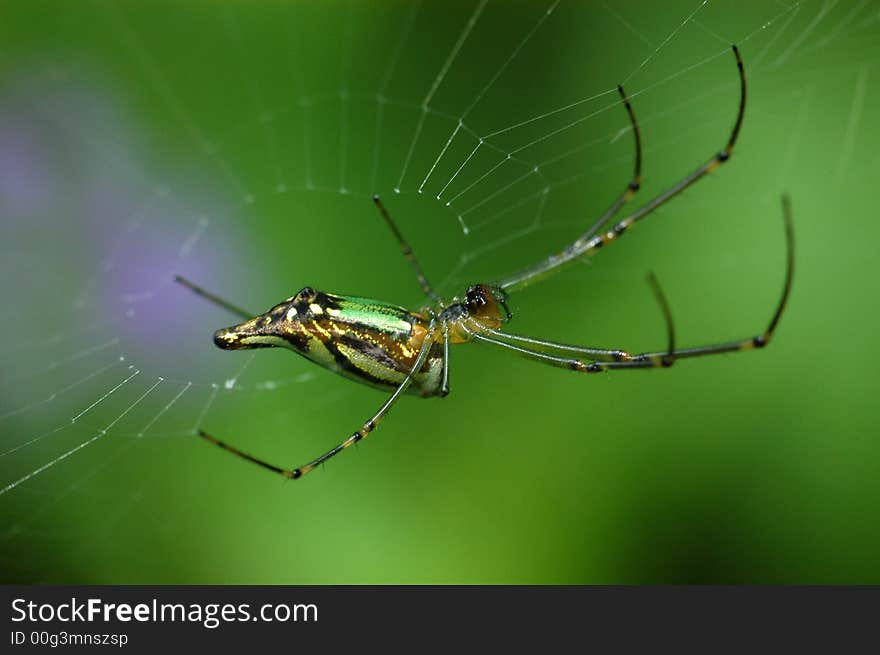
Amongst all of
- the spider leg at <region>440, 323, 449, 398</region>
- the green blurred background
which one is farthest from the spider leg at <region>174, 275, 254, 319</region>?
the spider leg at <region>440, 323, 449, 398</region>

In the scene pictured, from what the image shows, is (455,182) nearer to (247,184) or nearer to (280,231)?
(280,231)

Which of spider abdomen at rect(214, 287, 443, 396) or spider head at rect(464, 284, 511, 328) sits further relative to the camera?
spider head at rect(464, 284, 511, 328)

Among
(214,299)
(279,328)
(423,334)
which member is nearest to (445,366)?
(423,334)

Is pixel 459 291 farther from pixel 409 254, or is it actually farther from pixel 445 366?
pixel 445 366

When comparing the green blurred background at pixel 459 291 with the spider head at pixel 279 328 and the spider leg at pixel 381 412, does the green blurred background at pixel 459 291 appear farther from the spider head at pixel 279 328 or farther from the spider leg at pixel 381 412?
the spider head at pixel 279 328

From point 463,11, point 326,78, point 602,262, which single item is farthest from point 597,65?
point 326,78

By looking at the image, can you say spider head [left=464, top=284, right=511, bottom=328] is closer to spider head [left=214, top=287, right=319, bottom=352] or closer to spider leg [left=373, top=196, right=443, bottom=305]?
spider leg [left=373, top=196, right=443, bottom=305]

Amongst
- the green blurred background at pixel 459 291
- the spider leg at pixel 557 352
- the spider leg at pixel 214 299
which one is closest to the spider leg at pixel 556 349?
the spider leg at pixel 557 352
